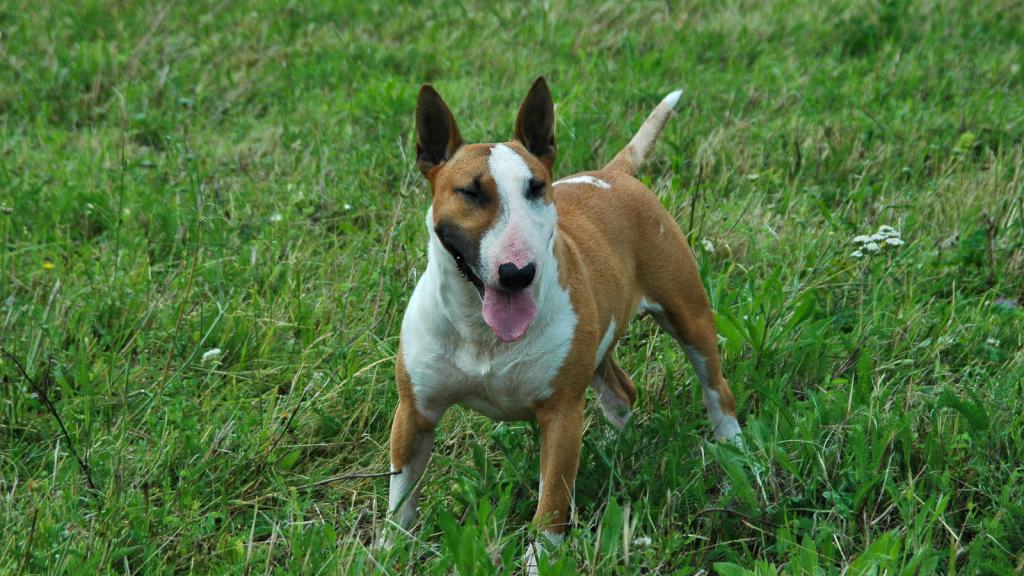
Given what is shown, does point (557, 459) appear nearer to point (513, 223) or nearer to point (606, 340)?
point (606, 340)

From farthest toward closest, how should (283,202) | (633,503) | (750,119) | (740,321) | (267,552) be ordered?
(750,119)
(283,202)
(740,321)
(633,503)
(267,552)

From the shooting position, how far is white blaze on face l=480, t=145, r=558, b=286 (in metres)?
2.86

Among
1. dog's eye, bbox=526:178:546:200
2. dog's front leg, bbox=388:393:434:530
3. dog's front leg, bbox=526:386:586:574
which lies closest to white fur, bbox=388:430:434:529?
dog's front leg, bbox=388:393:434:530

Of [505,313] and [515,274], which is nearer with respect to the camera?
[515,274]

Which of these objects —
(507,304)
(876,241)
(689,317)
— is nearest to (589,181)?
(689,317)

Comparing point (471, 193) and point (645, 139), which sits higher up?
point (471, 193)

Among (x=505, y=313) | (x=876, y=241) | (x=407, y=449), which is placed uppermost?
(x=505, y=313)

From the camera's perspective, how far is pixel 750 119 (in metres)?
6.56

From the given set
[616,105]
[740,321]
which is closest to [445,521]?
[740,321]

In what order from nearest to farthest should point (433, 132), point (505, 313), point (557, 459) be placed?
point (505, 313) < point (557, 459) < point (433, 132)

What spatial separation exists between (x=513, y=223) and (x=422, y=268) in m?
2.00

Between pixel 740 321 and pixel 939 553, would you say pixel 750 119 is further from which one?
pixel 939 553

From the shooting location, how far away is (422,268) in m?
4.85

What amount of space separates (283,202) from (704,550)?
139 inches
